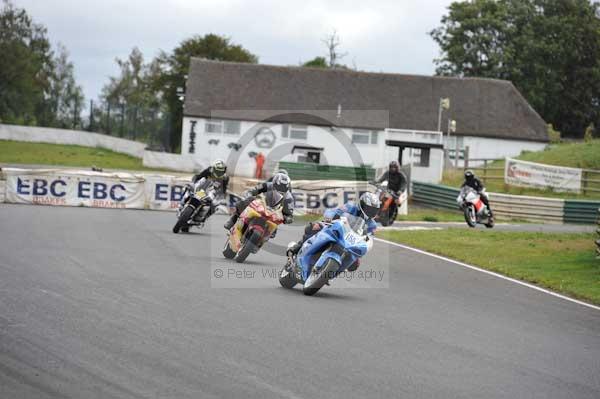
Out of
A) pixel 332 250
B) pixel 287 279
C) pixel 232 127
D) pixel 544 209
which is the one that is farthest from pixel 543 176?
pixel 332 250

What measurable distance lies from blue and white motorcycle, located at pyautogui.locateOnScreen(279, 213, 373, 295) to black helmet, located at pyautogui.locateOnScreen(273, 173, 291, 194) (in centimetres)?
227

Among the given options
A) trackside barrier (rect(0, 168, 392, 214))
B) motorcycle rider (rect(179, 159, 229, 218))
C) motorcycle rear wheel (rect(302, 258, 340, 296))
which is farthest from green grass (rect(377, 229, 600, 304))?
trackside barrier (rect(0, 168, 392, 214))

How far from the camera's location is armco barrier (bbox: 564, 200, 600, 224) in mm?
34719

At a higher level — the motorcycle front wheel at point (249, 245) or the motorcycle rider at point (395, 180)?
the motorcycle rider at point (395, 180)

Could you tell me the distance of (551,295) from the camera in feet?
50.1

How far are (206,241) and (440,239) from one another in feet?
23.2

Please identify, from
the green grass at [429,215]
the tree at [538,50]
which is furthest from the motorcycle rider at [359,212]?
the tree at [538,50]

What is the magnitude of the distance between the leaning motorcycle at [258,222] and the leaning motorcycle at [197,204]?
4.49m

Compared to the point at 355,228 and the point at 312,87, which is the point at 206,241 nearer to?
the point at 355,228

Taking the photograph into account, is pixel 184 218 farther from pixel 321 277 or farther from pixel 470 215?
pixel 470 215

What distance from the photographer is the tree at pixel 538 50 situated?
257 ft

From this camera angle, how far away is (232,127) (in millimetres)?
64000

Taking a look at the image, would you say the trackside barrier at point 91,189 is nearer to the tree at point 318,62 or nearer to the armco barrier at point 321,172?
the armco barrier at point 321,172

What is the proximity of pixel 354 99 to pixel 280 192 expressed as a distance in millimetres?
51052
